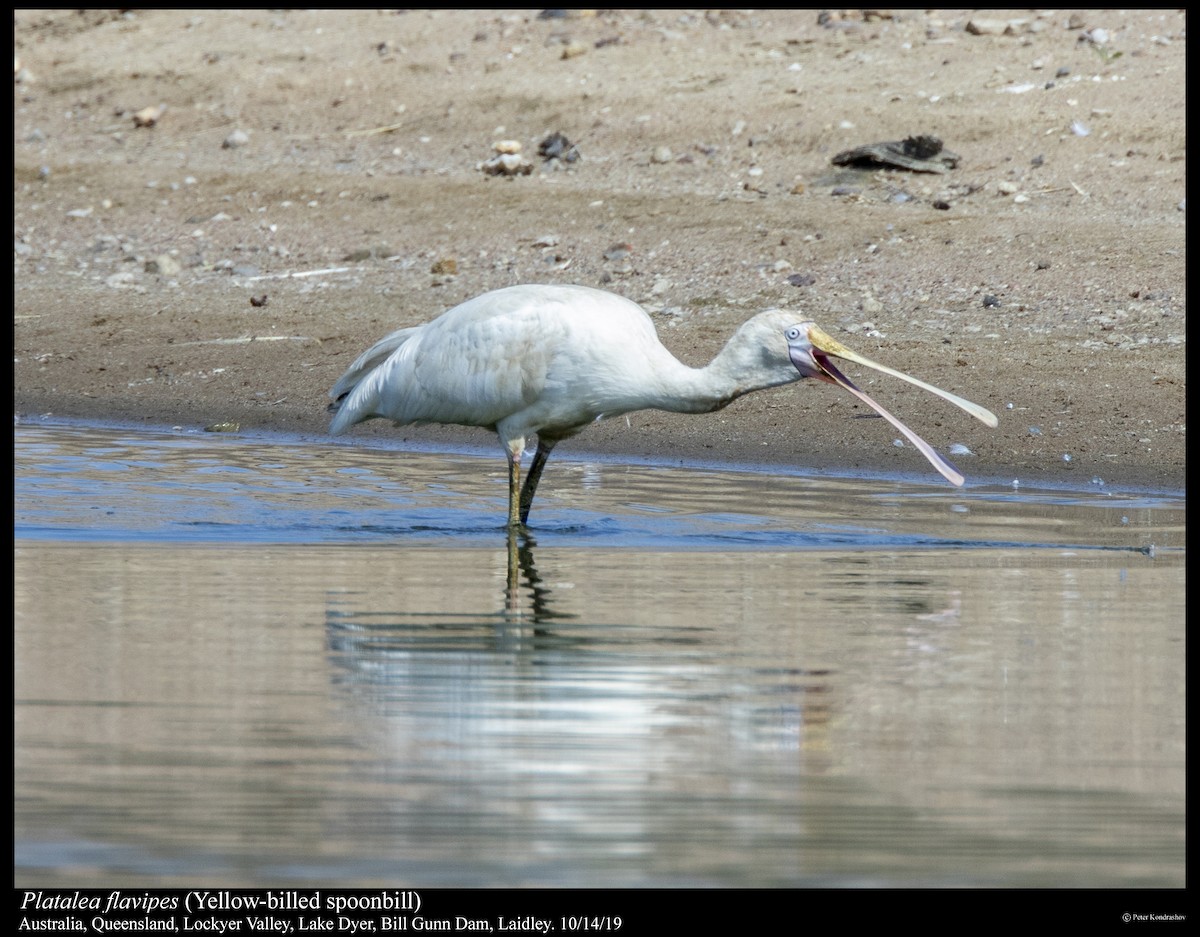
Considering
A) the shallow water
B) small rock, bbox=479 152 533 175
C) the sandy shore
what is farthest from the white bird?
small rock, bbox=479 152 533 175

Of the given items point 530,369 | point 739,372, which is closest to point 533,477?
point 530,369

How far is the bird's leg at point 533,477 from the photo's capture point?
9.39 metres

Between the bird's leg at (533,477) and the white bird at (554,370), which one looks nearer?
the white bird at (554,370)

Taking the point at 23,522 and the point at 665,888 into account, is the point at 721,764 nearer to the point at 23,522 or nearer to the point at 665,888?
the point at 665,888

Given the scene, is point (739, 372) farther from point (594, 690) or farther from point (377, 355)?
point (594, 690)

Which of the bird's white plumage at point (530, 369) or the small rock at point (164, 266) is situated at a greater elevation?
the small rock at point (164, 266)

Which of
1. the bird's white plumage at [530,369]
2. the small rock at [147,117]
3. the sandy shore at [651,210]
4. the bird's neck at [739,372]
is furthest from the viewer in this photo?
the small rock at [147,117]

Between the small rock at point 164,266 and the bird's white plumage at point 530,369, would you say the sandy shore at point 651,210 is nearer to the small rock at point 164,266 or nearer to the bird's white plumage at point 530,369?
the small rock at point 164,266

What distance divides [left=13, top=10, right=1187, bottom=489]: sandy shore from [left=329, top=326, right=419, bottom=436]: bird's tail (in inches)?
77.4

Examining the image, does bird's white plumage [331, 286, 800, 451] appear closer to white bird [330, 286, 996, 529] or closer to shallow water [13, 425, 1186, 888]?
white bird [330, 286, 996, 529]

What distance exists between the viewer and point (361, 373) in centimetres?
1006

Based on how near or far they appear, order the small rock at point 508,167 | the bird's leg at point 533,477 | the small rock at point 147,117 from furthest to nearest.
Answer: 1. the small rock at point 147,117
2. the small rock at point 508,167
3. the bird's leg at point 533,477

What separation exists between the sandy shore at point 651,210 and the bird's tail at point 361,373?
1.97m

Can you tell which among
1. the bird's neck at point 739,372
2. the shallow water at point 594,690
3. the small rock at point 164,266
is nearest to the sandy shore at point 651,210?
the small rock at point 164,266
